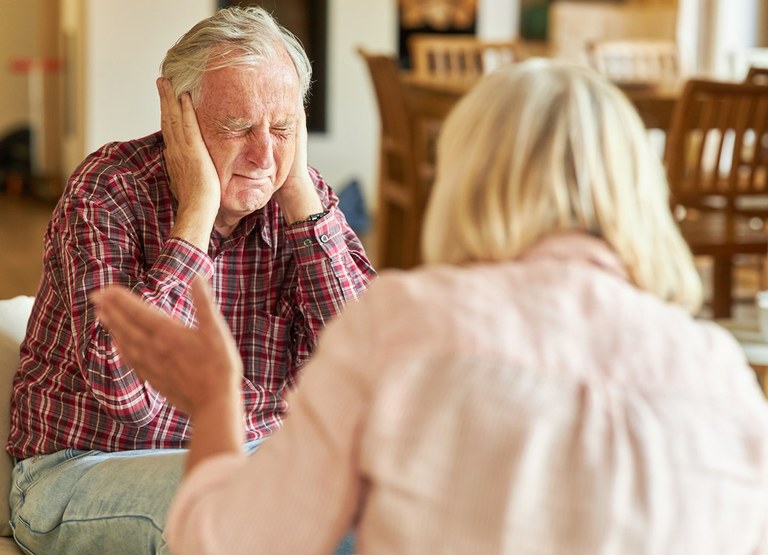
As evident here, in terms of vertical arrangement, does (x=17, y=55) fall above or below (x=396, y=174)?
above

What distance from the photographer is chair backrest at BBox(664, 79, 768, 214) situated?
138 inches

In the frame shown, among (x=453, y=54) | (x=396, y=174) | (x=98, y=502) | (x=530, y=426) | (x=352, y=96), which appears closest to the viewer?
(x=530, y=426)

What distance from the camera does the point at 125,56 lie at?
5.74 meters

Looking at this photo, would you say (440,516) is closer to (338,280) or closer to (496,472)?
(496,472)

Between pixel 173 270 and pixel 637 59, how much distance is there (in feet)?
13.8

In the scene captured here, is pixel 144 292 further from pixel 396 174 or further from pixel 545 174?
pixel 396 174

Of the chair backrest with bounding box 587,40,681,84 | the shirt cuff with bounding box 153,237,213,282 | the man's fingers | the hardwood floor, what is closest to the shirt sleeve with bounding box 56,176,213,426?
the shirt cuff with bounding box 153,237,213,282

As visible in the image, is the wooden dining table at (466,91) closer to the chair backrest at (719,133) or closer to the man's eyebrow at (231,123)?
the chair backrest at (719,133)

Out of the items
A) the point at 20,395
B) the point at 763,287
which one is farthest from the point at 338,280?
the point at 763,287

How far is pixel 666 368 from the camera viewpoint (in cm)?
87

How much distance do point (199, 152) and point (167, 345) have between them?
0.64 m

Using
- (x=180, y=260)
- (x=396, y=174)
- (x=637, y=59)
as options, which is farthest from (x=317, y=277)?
(x=637, y=59)

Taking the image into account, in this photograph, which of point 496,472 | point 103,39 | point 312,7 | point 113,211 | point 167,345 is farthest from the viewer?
point 312,7

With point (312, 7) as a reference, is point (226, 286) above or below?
below
